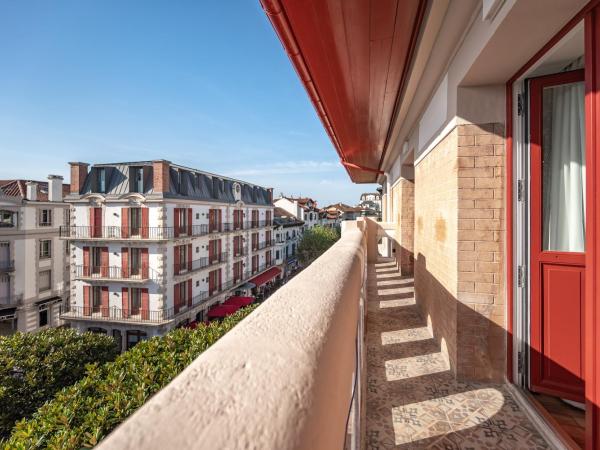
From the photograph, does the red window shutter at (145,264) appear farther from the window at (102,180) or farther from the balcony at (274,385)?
the balcony at (274,385)

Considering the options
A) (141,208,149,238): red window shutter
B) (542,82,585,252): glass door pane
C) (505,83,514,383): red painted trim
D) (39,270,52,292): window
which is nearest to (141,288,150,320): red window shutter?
(141,208,149,238): red window shutter

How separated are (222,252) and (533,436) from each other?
20217 mm

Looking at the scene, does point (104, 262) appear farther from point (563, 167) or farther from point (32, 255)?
point (563, 167)

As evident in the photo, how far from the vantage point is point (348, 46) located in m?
2.21

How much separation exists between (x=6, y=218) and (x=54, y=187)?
3.41 metres

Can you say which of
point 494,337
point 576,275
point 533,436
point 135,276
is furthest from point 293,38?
point 135,276

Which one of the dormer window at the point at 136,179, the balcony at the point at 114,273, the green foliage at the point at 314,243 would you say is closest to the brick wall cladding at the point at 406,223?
the balcony at the point at 114,273

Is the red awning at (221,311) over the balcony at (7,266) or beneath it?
beneath

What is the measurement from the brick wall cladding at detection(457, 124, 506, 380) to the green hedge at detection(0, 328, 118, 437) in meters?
8.85

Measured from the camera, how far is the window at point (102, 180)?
54.5 ft

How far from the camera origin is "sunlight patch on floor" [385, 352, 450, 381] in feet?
8.69

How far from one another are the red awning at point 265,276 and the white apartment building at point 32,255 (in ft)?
41.2

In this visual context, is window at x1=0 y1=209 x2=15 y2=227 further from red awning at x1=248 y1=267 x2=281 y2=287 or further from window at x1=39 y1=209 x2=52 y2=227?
red awning at x1=248 y1=267 x2=281 y2=287

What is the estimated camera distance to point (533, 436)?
1899mm
